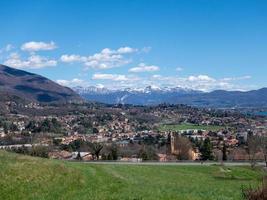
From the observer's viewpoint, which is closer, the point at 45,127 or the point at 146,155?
the point at 146,155

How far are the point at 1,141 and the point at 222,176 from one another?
4257 inches

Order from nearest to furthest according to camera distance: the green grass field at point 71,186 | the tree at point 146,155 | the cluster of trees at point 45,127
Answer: the green grass field at point 71,186 → the tree at point 146,155 → the cluster of trees at point 45,127

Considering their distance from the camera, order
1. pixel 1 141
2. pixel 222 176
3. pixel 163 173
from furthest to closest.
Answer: pixel 1 141, pixel 222 176, pixel 163 173

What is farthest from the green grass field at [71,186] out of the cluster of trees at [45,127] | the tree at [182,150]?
the cluster of trees at [45,127]

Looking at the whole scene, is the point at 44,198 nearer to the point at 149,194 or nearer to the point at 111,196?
the point at 111,196

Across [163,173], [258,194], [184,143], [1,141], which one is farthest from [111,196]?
[1,141]

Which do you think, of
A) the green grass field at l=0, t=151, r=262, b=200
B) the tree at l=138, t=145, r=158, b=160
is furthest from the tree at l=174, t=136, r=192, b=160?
the green grass field at l=0, t=151, r=262, b=200

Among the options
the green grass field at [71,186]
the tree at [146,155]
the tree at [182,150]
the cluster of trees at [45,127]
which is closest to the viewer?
the green grass field at [71,186]

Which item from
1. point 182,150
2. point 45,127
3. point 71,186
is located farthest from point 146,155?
point 45,127

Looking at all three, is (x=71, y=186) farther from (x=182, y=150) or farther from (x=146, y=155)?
(x=182, y=150)

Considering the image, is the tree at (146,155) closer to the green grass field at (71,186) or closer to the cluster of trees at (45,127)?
the green grass field at (71,186)

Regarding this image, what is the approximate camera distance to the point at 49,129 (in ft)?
584

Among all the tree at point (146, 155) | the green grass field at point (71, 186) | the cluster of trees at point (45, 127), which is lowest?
the tree at point (146, 155)

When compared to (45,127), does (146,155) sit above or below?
below
